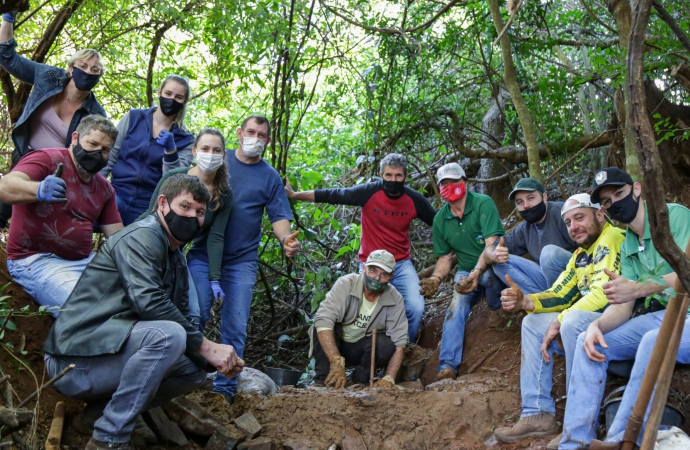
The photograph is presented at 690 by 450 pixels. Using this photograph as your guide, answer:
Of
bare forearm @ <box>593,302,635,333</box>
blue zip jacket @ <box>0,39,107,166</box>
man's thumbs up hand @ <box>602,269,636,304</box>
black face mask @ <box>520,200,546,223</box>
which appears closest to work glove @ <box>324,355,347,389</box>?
black face mask @ <box>520,200,546,223</box>

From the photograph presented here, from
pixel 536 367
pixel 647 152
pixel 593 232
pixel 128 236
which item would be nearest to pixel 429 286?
pixel 536 367

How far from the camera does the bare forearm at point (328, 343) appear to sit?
19.3 ft

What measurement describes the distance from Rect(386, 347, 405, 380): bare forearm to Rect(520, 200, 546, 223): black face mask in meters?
1.70

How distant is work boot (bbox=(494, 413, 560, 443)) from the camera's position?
428 cm

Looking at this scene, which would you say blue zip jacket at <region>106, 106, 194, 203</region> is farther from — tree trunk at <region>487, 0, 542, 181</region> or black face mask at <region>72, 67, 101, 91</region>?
tree trunk at <region>487, 0, 542, 181</region>

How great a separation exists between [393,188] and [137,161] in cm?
265

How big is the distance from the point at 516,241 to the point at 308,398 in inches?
94.4

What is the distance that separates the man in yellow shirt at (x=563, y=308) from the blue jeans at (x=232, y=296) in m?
2.05

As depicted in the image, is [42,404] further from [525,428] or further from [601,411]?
[601,411]

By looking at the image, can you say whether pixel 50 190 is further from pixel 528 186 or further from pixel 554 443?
→ pixel 528 186

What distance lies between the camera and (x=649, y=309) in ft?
13.0

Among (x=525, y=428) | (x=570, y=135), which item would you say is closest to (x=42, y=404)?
(x=525, y=428)

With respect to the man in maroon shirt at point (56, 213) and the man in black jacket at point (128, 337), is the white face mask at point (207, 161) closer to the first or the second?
the man in maroon shirt at point (56, 213)

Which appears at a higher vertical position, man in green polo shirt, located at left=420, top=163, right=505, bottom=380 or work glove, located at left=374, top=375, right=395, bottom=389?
man in green polo shirt, located at left=420, top=163, right=505, bottom=380
